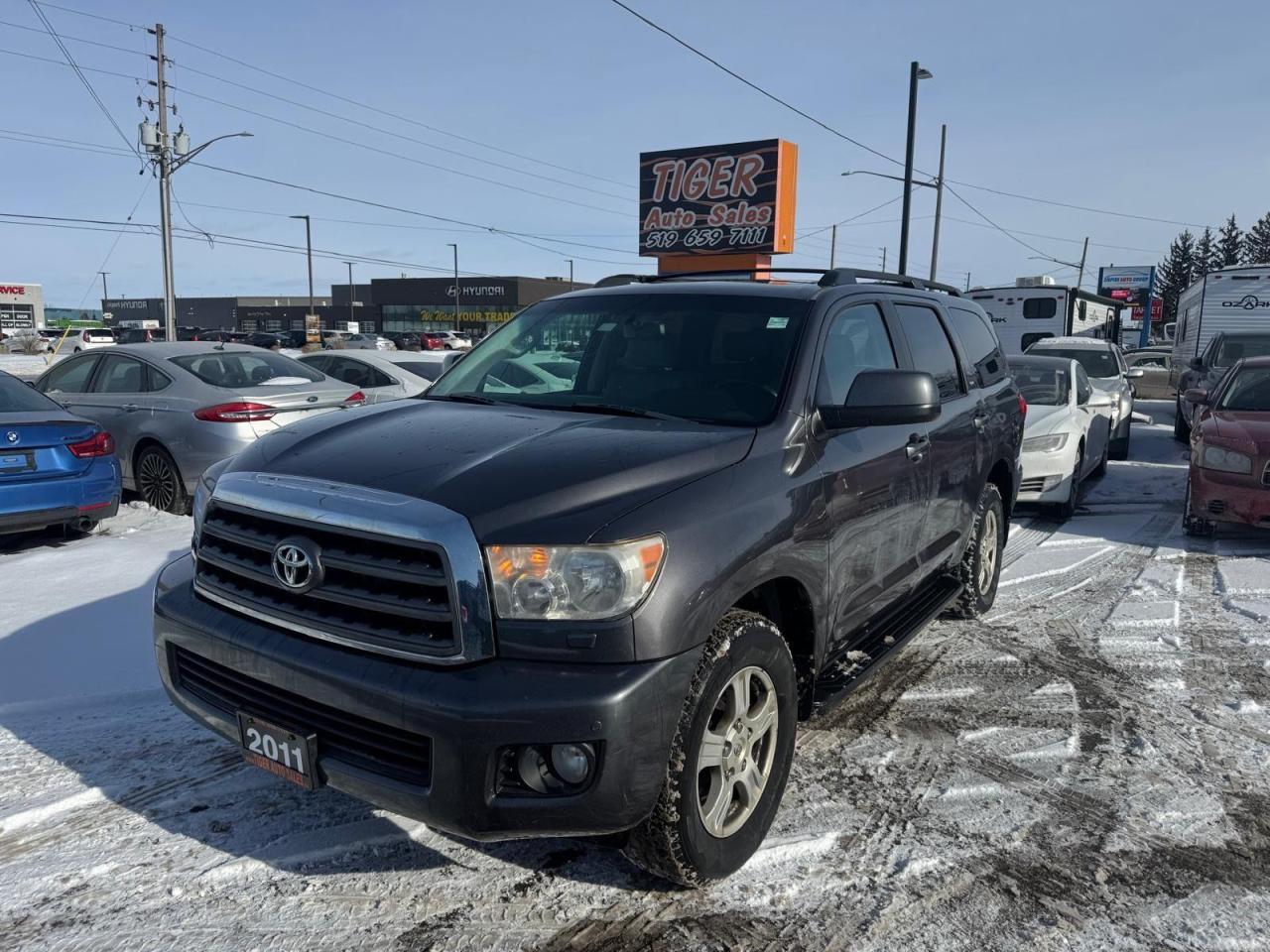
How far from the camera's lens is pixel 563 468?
2.75 metres

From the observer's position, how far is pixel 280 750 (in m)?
2.72

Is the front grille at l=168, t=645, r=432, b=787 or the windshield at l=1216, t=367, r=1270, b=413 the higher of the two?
the windshield at l=1216, t=367, r=1270, b=413

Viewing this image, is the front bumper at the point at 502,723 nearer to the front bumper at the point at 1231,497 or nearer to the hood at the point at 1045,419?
the front bumper at the point at 1231,497

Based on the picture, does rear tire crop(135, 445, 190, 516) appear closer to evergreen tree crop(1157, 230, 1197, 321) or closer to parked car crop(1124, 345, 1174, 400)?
parked car crop(1124, 345, 1174, 400)

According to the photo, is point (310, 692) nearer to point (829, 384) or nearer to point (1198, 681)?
point (829, 384)

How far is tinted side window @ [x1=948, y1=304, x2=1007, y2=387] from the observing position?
17.9 ft

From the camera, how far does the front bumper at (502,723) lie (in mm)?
2379

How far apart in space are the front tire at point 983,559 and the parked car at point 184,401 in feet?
16.7

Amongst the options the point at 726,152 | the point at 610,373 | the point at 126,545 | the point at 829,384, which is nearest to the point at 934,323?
the point at 829,384

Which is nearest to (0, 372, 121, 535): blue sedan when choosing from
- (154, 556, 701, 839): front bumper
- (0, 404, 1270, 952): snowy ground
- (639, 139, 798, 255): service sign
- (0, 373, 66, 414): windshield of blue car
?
Result: (0, 373, 66, 414): windshield of blue car

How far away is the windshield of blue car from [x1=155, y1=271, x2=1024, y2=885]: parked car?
4488 mm

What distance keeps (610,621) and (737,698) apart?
0.63 meters

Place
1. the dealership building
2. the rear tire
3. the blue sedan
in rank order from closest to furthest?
the blue sedan → the rear tire → the dealership building

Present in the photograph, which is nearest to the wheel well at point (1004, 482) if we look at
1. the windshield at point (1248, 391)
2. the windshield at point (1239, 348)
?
the windshield at point (1248, 391)
